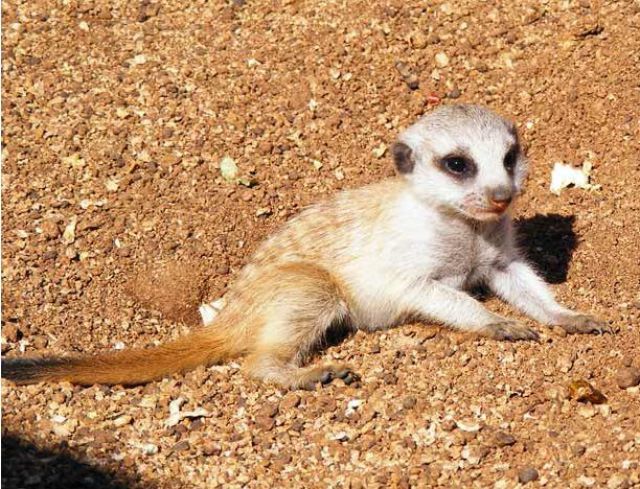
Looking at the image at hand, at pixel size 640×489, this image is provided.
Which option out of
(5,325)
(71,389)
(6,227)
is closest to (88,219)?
(6,227)

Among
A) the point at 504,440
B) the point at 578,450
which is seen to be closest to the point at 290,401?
the point at 504,440

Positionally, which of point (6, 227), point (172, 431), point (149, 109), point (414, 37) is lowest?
point (172, 431)

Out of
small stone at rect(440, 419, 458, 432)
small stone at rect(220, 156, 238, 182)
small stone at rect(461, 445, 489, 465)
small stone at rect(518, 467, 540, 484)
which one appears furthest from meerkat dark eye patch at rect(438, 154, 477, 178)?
small stone at rect(220, 156, 238, 182)

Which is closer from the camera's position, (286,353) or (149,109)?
(286,353)

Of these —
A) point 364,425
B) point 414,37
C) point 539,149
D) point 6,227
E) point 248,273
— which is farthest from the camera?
point 414,37

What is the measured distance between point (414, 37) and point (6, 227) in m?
2.30

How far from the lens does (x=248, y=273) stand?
4520 mm

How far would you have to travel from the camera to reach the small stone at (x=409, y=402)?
12.4 ft

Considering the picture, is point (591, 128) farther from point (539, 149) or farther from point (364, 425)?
point (364, 425)

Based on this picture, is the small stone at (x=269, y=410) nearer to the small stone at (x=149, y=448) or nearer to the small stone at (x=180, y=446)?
the small stone at (x=180, y=446)

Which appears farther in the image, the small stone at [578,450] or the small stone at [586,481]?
the small stone at [578,450]

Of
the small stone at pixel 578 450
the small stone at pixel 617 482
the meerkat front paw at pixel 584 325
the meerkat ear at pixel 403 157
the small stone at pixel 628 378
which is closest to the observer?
the small stone at pixel 617 482

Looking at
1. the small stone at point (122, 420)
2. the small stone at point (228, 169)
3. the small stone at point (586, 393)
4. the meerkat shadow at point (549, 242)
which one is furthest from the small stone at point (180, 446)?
the meerkat shadow at point (549, 242)

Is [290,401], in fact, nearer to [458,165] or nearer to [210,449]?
[210,449]
